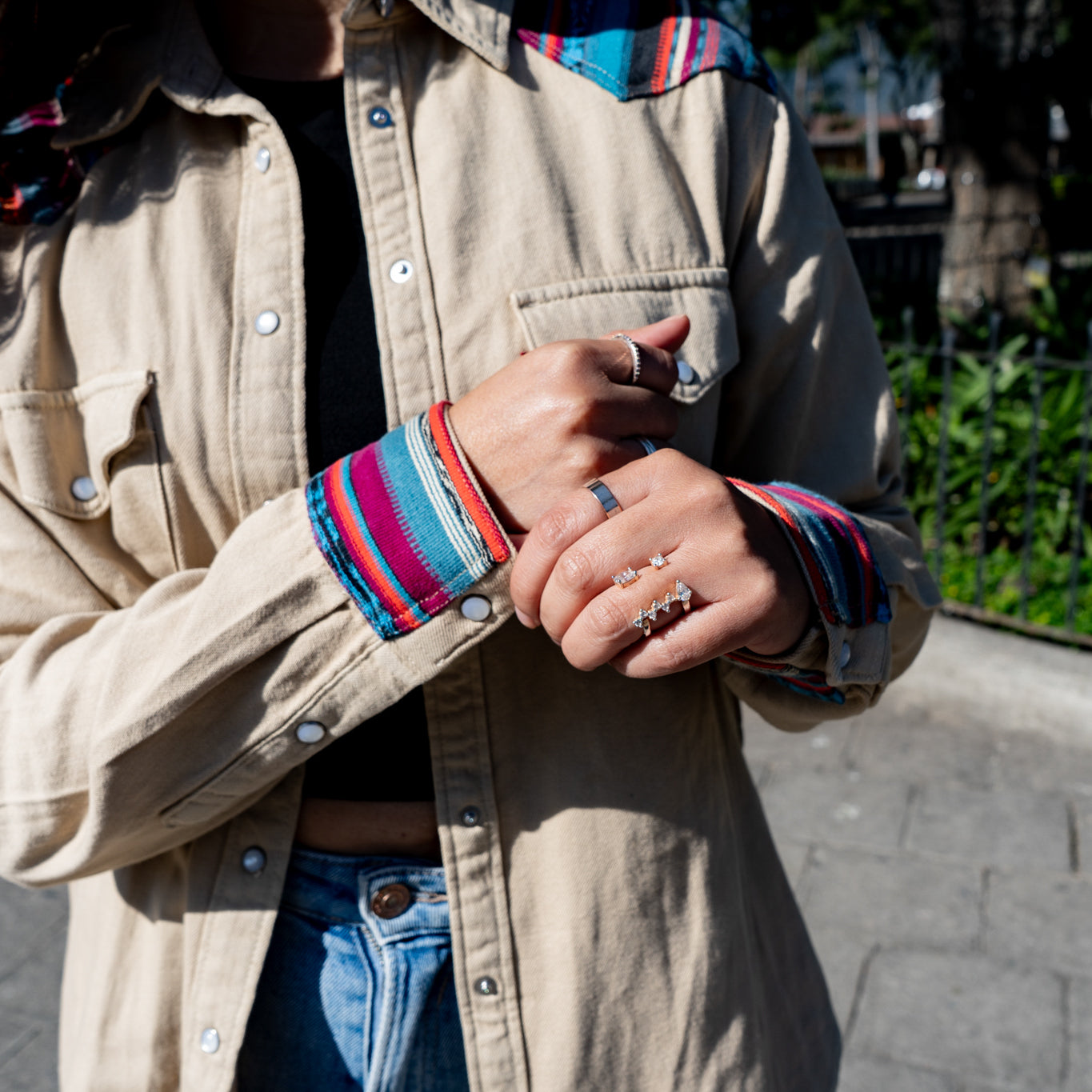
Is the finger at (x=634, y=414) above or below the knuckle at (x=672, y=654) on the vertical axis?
above

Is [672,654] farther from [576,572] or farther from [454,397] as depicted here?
[454,397]

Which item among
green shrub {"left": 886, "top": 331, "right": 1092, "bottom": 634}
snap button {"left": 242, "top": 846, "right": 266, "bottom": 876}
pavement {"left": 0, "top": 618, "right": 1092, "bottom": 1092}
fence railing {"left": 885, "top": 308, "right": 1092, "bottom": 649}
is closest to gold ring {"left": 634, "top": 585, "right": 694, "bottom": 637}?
snap button {"left": 242, "top": 846, "right": 266, "bottom": 876}

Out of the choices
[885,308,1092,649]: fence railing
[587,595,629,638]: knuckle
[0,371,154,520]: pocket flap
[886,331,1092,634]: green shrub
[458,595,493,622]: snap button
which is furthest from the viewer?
[886,331,1092,634]: green shrub

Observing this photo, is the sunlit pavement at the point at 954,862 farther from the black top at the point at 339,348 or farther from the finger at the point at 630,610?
the finger at the point at 630,610

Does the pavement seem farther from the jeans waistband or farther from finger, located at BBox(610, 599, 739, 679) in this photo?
finger, located at BBox(610, 599, 739, 679)

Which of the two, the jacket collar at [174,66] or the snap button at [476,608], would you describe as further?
the jacket collar at [174,66]

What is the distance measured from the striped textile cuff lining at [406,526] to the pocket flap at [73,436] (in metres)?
0.27

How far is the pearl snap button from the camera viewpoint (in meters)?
1.17

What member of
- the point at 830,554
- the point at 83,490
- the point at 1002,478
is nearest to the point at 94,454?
the point at 83,490

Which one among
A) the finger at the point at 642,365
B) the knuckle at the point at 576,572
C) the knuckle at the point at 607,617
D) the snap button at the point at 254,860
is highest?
the finger at the point at 642,365

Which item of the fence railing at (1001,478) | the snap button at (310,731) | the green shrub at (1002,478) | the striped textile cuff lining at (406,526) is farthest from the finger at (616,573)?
the green shrub at (1002,478)

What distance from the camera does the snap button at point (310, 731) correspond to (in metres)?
1.07

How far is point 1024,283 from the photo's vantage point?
6.50 metres

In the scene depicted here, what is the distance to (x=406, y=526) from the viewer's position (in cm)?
99
